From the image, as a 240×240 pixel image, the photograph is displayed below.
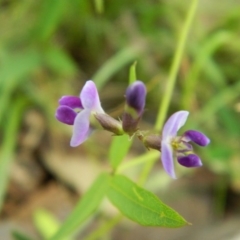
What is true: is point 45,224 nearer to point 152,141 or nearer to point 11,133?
point 11,133

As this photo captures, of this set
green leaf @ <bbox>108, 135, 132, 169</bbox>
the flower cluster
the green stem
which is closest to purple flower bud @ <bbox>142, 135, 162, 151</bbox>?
the flower cluster

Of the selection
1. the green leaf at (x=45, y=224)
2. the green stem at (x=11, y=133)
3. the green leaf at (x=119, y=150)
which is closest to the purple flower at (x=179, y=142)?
the green leaf at (x=119, y=150)

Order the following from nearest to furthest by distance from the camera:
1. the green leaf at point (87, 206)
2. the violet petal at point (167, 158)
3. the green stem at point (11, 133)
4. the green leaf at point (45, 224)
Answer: the violet petal at point (167, 158)
the green leaf at point (87, 206)
the green leaf at point (45, 224)
the green stem at point (11, 133)

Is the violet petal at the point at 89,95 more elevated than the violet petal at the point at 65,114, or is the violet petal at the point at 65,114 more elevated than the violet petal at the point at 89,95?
the violet petal at the point at 89,95

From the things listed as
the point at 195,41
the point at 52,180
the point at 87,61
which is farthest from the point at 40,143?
the point at 195,41

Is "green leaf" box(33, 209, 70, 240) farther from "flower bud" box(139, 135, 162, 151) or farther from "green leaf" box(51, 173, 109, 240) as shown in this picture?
"flower bud" box(139, 135, 162, 151)

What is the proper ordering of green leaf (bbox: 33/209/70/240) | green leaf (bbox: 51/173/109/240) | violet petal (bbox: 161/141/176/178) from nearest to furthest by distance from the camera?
violet petal (bbox: 161/141/176/178), green leaf (bbox: 51/173/109/240), green leaf (bbox: 33/209/70/240)

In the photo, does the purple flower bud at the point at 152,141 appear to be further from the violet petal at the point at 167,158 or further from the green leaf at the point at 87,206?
the green leaf at the point at 87,206
